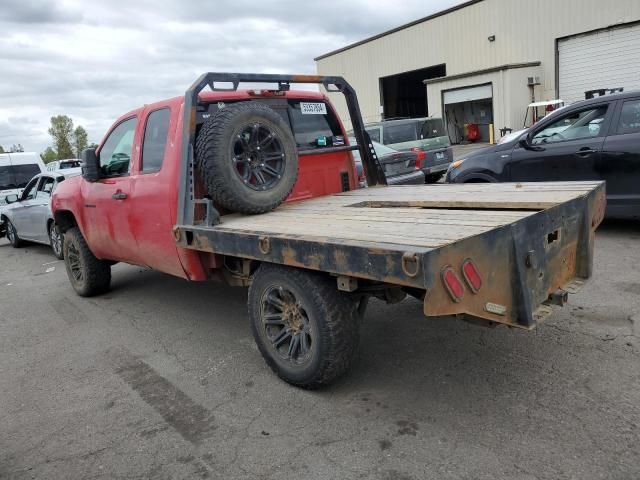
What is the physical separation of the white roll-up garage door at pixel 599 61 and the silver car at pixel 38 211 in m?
19.8

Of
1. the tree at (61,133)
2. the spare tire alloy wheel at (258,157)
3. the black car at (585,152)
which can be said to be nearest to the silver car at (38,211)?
the spare tire alloy wheel at (258,157)

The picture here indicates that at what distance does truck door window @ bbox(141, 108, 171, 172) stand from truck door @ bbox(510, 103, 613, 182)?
482cm

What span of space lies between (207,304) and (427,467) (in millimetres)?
3535

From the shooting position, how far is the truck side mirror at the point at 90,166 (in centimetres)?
526

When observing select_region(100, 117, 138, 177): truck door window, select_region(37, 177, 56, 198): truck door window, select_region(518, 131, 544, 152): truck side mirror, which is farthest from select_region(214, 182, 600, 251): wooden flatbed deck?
select_region(37, 177, 56, 198): truck door window

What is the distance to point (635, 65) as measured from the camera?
65.7ft

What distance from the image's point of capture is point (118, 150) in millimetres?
5250

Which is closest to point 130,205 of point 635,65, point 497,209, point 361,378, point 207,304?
point 207,304

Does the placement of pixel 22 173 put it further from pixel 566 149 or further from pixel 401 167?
pixel 566 149

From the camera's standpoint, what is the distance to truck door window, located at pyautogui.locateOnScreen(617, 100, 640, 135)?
6.39 meters

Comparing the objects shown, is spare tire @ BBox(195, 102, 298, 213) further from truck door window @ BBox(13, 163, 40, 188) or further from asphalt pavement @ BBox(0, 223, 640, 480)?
truck door window @ BBox(13, 163, 40, 188)

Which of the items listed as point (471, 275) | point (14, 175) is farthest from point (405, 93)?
point (471, 275)

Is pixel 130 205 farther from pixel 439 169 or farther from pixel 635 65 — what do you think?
pixel 635 65

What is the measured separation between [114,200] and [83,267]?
154cm
